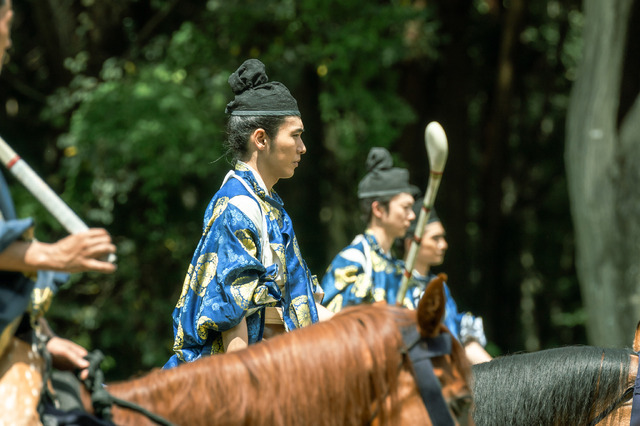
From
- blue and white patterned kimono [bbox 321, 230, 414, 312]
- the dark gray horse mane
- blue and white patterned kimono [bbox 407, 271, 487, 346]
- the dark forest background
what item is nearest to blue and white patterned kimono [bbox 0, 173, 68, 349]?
the dark gray horse mane

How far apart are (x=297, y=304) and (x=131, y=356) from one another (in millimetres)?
7823

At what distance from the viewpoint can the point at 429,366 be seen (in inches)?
82.0

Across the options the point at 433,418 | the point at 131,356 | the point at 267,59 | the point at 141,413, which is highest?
the point at 267,59

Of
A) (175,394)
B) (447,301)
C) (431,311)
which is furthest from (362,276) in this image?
(175,394)

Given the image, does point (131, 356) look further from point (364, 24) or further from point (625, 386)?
point (625, 386)

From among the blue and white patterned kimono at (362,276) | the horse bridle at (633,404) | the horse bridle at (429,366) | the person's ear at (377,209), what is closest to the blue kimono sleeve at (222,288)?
the horse bridle at (429,366)

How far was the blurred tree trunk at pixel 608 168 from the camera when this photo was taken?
839 centimetres

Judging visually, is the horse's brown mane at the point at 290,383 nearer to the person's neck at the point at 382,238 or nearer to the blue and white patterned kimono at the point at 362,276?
the blue and white patterned kimono at the point at 362,276

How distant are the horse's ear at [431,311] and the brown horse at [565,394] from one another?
4.22ft

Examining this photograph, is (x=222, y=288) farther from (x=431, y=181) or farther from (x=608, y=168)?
(x=608, y=168)

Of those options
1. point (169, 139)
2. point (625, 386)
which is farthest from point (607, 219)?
→ point (625, 386)

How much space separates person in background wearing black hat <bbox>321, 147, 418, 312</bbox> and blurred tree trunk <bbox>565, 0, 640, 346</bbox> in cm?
339

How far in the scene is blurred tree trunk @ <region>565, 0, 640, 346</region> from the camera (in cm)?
839

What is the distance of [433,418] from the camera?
2.05 m
